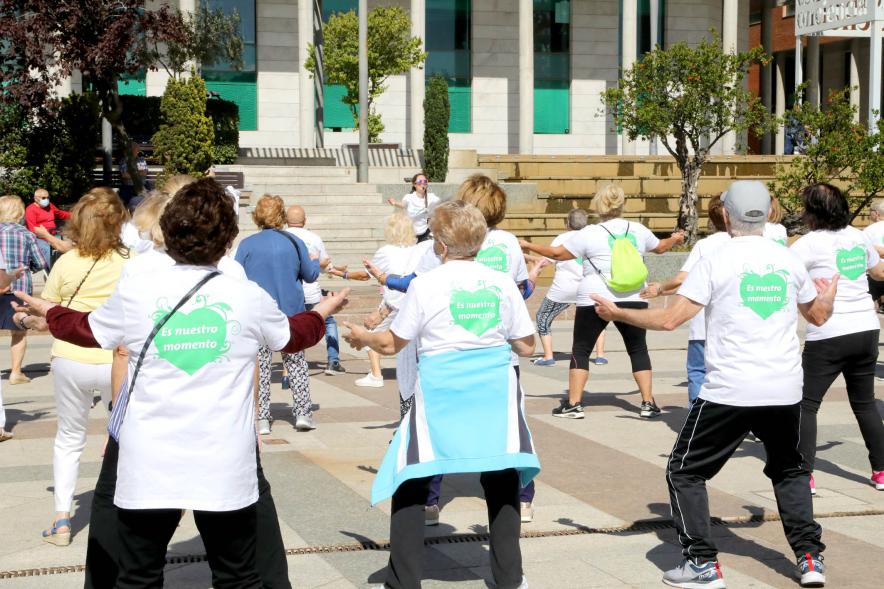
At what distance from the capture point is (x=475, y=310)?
5.06 metres

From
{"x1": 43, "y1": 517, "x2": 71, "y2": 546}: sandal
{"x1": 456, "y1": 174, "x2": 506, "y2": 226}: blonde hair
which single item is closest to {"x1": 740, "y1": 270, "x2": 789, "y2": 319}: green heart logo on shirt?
{"x1": 456, "y1": 174, "x2": 506, "y2": 226}: blonde hair

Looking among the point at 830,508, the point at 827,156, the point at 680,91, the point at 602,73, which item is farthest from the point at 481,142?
the point at 830,508

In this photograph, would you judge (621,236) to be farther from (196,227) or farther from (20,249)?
(196,227)

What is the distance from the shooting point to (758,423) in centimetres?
552

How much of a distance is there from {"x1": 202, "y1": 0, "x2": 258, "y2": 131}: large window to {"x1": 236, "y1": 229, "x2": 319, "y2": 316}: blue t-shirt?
2996 cm

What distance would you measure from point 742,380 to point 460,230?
57.1 inches

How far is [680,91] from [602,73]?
19.8 m

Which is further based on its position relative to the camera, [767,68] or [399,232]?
[767,68]

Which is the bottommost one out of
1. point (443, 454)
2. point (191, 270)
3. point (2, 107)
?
point (443, 454)

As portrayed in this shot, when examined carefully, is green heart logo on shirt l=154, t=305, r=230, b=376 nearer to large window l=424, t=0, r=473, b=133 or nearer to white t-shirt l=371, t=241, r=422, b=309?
white t-shirt l=371, t=241, r=422, b=309

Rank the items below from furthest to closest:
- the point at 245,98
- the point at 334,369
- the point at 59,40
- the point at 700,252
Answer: the point at 245,98, the point at 59,40, the point at 334,369, the point at 700,252

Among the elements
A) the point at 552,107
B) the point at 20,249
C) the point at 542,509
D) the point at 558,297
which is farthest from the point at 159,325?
the point at 552,107

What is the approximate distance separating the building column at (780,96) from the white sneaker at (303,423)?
3614 cm

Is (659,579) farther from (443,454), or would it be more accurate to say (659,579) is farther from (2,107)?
(2,107)
